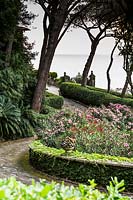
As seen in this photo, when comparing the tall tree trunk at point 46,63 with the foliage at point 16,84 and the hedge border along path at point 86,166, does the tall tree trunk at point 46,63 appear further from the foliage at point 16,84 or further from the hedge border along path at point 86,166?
the hedge border along path at point 86,166

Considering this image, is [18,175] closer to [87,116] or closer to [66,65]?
[87,116]

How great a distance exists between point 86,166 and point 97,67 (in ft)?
116

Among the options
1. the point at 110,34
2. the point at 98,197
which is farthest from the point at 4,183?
the point at 110,34

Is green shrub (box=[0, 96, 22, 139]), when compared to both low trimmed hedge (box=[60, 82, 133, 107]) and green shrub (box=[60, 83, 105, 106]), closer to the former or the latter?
low trimmed hedge (box=[60, 82, 133, 107])

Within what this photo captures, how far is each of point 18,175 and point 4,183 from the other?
5.67 meters

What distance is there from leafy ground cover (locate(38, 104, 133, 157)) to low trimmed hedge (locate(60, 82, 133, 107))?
32.0ft

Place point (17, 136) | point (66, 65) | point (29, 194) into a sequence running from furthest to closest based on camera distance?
1. point (66, 65)
2. point (17, 136)
3. point (29, 194)

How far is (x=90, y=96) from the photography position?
22500 mm

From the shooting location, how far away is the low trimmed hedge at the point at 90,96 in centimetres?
2111

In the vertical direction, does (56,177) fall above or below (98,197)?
below

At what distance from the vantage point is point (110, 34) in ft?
88.7

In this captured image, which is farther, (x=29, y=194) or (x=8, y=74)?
(x=8, y=74)

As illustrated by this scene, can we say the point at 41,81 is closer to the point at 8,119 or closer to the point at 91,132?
the point at 8,119

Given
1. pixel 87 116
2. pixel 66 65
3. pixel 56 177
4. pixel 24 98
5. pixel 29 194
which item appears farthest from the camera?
pixel 66 65
